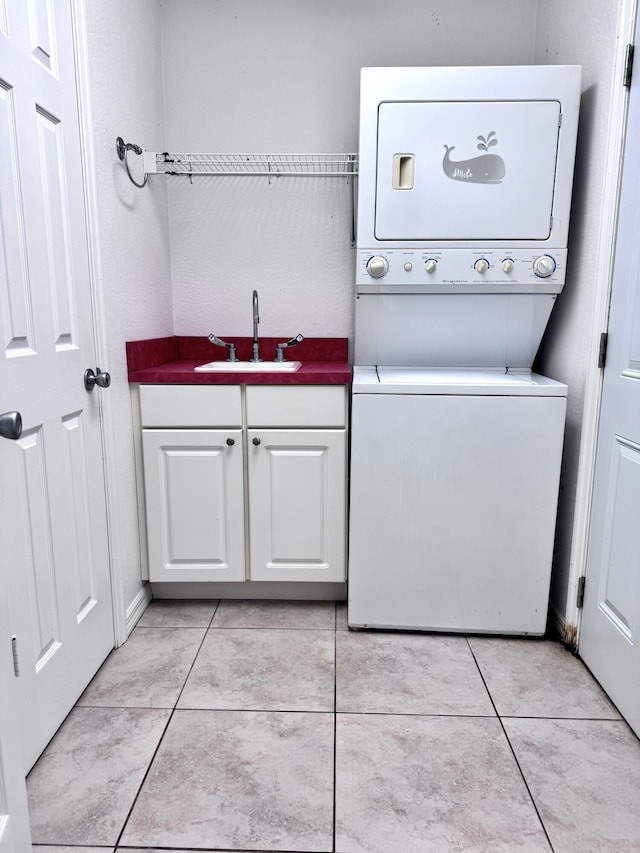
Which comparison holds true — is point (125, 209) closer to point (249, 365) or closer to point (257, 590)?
point (249, 365)

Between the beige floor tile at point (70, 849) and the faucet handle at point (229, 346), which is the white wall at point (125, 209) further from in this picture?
the beige floor tile at point (70, 849)

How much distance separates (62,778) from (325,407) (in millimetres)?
1241

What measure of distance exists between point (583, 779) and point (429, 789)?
36 centimetres

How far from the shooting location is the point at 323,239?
2.23 m

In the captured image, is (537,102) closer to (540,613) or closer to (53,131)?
(53,131)

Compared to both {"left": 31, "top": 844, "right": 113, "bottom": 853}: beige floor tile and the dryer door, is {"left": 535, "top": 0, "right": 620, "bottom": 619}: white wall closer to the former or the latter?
the dryer door

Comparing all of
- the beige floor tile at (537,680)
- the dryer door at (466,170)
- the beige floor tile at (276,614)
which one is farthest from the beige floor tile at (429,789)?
the dryer door at (466,170)

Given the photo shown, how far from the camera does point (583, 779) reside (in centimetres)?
123

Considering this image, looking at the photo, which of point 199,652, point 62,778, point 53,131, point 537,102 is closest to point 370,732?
point 199,652

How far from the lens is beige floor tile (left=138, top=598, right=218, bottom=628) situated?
6.19ft

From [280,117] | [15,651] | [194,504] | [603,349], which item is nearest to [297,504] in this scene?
[194,504]

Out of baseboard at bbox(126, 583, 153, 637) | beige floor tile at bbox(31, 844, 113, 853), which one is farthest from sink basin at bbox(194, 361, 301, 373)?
beige floor tile at bbox(31, 844, 113, 853)

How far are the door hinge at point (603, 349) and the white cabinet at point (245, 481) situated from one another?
0.80 metres

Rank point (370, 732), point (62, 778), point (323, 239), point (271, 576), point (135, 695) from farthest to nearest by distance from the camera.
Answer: point (323, 239) → point (271, 576) → point (135, 695) → point (370, 732) → point (62, 778)
